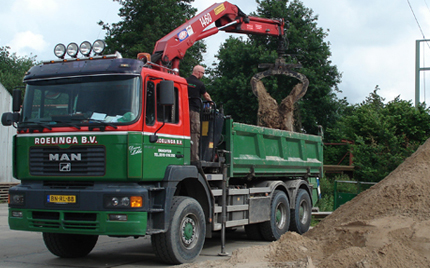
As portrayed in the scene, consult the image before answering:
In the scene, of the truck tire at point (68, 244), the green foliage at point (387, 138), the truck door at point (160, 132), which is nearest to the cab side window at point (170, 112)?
the truck door at point (160, 132)

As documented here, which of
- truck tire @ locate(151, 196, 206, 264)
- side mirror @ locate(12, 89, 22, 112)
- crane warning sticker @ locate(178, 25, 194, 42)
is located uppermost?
crane warning sticker @ locate(178, 25, 194, 42)

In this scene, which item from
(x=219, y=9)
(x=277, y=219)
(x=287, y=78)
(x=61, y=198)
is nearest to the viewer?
(x=61, y=198)

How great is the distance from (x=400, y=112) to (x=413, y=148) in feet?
7.61

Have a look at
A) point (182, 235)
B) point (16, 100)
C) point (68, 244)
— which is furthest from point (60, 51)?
point (182, 235)

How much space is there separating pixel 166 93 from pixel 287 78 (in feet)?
78.5

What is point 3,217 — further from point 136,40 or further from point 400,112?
point 136,40

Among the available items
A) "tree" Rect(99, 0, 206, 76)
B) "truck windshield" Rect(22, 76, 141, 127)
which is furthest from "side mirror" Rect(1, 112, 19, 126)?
"tree" Rect(99, 0, 206, 76)

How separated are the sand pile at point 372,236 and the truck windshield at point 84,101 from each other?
2.52 m

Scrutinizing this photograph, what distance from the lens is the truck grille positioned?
23.6 ft

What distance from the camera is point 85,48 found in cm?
800

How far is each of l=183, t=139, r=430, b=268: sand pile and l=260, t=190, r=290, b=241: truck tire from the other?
52.9 inches

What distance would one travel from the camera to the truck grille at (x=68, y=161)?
283 inches

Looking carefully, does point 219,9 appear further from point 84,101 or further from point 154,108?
point 84,101

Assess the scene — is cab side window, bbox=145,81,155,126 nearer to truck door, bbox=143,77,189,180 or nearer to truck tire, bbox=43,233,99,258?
truck door, bbox=143,77,189,180
